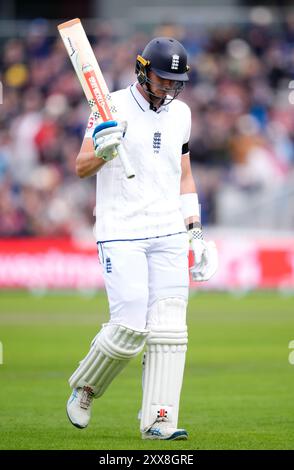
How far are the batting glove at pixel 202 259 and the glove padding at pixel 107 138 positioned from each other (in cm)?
100

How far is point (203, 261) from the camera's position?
7.69 metres

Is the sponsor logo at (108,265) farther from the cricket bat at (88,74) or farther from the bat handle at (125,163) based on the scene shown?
the cricket bat at (88,74)

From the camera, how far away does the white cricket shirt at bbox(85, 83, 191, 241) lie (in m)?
7.39

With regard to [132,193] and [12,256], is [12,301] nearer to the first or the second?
[12,256]

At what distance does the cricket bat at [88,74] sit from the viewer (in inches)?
289

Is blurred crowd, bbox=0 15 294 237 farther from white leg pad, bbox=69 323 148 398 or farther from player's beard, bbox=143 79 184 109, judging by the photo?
white leg pad, bbox=69 323 148 398

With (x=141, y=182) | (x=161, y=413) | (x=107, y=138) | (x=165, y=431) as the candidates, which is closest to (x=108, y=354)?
(x=161, y=413)

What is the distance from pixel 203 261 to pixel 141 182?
70cm

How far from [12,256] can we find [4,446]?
14.5 meters

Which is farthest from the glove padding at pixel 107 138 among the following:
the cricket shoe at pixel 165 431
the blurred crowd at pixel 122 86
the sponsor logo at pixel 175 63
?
the blurred crowd at pixel 122 86

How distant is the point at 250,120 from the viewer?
899 inches

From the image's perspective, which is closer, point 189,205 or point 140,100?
point 140,100

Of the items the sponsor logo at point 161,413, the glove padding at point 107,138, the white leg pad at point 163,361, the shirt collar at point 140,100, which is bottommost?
the sponsor logo at point 161,413

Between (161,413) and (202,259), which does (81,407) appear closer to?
(161,413)
